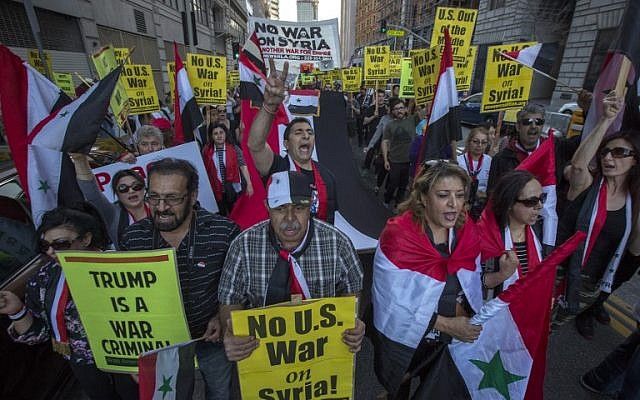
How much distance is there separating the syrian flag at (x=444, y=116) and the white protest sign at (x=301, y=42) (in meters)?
2.38

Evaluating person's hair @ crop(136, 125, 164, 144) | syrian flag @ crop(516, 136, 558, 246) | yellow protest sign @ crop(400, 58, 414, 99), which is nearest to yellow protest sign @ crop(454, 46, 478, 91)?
yellow protest sign @ crop(400, 58, 414, 99)

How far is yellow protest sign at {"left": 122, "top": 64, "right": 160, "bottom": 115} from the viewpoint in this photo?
6.12 metres

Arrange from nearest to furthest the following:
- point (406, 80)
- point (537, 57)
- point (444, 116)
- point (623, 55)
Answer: point (623, 55) < point (444, 116) < point (537, 57) < point (406, 80)

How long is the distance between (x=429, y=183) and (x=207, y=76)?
5.77 meters

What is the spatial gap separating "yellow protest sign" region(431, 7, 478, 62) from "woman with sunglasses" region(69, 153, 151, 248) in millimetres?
6068

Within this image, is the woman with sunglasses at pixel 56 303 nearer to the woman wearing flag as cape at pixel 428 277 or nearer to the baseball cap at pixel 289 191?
the baseball cap at pixel 289 191

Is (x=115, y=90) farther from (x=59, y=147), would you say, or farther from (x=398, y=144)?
(x=398, y=144)

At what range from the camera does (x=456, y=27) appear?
6.70m

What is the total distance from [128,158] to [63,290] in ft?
6.62

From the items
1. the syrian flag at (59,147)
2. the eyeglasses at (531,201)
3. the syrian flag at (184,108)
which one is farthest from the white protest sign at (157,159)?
the eyeglasses at (531,201)

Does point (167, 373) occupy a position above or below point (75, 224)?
below

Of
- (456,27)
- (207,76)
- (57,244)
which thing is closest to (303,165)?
(57,244)

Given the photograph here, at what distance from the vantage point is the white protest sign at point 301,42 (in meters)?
5.20

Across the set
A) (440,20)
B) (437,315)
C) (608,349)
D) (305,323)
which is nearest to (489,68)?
(440,20)
